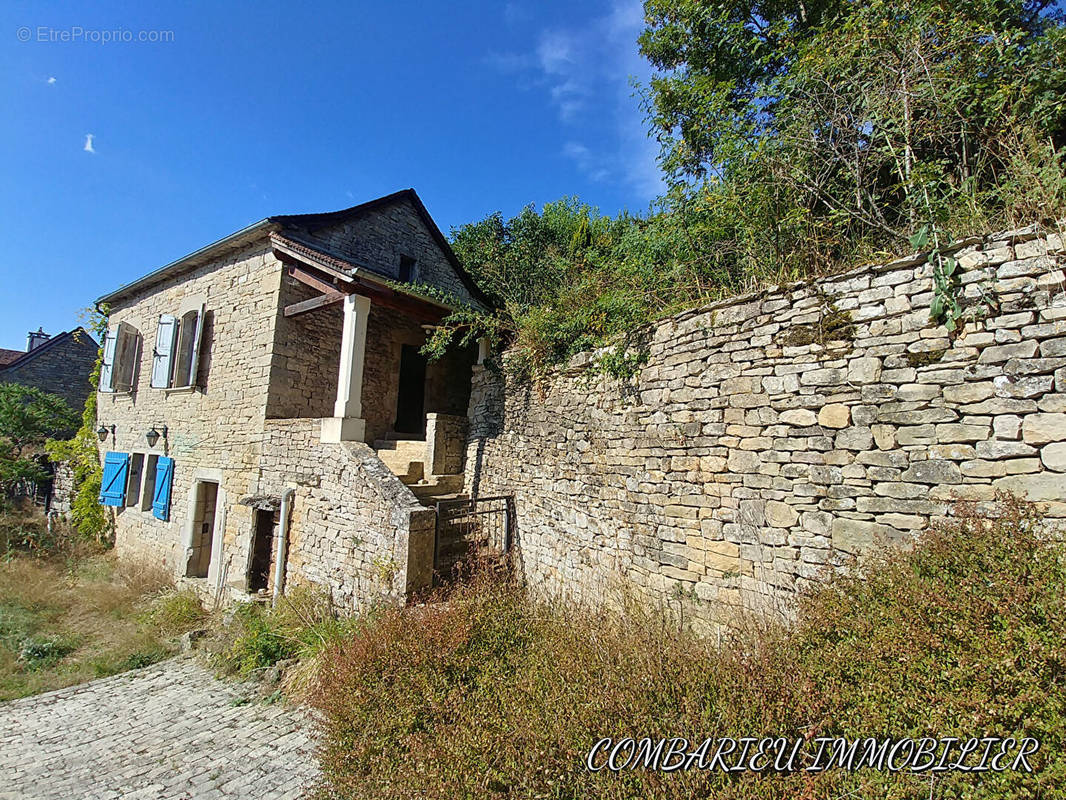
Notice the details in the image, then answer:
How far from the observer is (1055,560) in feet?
7.60

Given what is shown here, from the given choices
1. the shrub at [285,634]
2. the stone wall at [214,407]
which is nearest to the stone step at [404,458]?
the shrub at [285,634]

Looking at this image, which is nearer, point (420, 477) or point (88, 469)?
point (420, 477)

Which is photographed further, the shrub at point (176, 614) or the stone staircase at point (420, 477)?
the shrub at point (176, 614)

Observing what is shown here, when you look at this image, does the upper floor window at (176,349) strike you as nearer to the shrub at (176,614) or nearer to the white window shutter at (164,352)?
the white window shutter at (164,352)

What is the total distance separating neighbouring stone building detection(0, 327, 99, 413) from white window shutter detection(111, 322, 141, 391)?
7.30 m

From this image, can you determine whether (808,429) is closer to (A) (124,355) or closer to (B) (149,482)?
(B) (149,482)

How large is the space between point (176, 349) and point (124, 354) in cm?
310

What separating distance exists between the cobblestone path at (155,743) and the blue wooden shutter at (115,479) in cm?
585

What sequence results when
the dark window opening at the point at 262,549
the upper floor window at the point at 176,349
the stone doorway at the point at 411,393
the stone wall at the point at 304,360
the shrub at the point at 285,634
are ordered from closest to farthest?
the shrub at the point at 285,634 < the dark window opening at the point at 262,549 < the stone wall at the point at 304,360 < the upper floor window at the point at 176,349 < the stone doorway at the point at 411,393

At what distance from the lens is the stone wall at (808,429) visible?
2.84 m

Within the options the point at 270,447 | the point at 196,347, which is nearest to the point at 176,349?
the point at 196,347

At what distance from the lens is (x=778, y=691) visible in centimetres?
243

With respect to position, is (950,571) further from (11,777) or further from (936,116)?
(11,777)

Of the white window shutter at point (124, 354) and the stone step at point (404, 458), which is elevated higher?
the white window shutter at point (124, 354)
